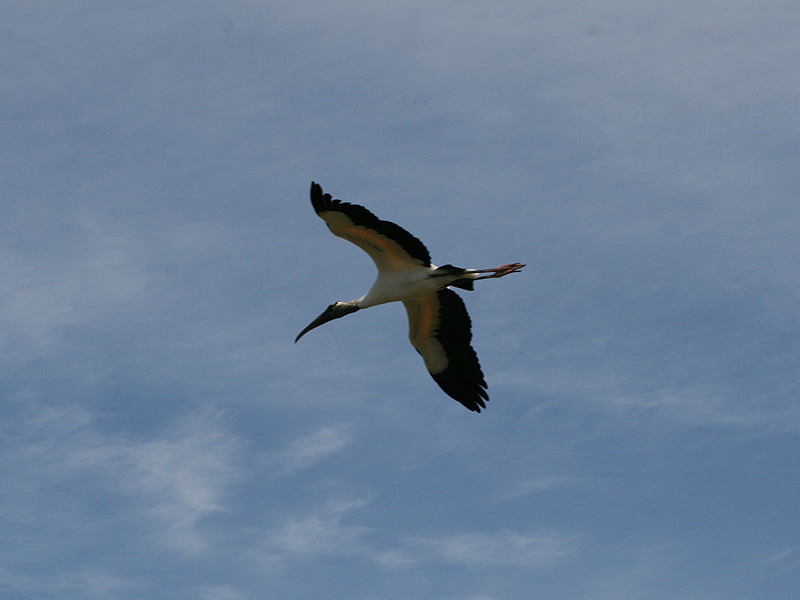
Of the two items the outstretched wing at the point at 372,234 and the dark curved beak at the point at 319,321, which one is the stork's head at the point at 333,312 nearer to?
the dark curved beak at the point at 319,321

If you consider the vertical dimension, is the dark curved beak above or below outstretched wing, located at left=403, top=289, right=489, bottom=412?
above

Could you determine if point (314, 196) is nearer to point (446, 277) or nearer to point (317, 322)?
point (446, 277)

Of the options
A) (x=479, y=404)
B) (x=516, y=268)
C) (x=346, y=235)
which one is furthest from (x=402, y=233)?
(x=479, y=404)

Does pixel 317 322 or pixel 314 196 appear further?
pixel 317 322

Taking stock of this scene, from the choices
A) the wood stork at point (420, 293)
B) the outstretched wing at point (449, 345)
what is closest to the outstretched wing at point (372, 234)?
the wood stork at point (420, 293)

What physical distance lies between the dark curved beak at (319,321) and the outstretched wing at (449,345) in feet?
4.72

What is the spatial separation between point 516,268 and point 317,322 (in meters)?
3.90

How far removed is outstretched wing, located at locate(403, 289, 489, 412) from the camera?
60.2 ft

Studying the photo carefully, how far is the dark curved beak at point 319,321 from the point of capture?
61.9 feet

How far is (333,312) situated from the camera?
18.8 m

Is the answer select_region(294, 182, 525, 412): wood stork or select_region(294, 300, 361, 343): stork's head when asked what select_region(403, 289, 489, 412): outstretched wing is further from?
select_region(294, 300, 361, 343): stork's head

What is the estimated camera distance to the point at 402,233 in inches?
642

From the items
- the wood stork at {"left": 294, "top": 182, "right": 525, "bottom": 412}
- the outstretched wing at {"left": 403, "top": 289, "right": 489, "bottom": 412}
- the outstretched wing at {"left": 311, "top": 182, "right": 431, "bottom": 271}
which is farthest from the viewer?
the outstretched wing at {"left": 403, "top": 289, "right": 489, "bottom": 412}

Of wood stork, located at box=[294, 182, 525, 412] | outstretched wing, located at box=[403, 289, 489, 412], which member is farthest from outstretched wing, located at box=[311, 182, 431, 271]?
outstretched wing, located at box=[403, 289, 489, 412]
